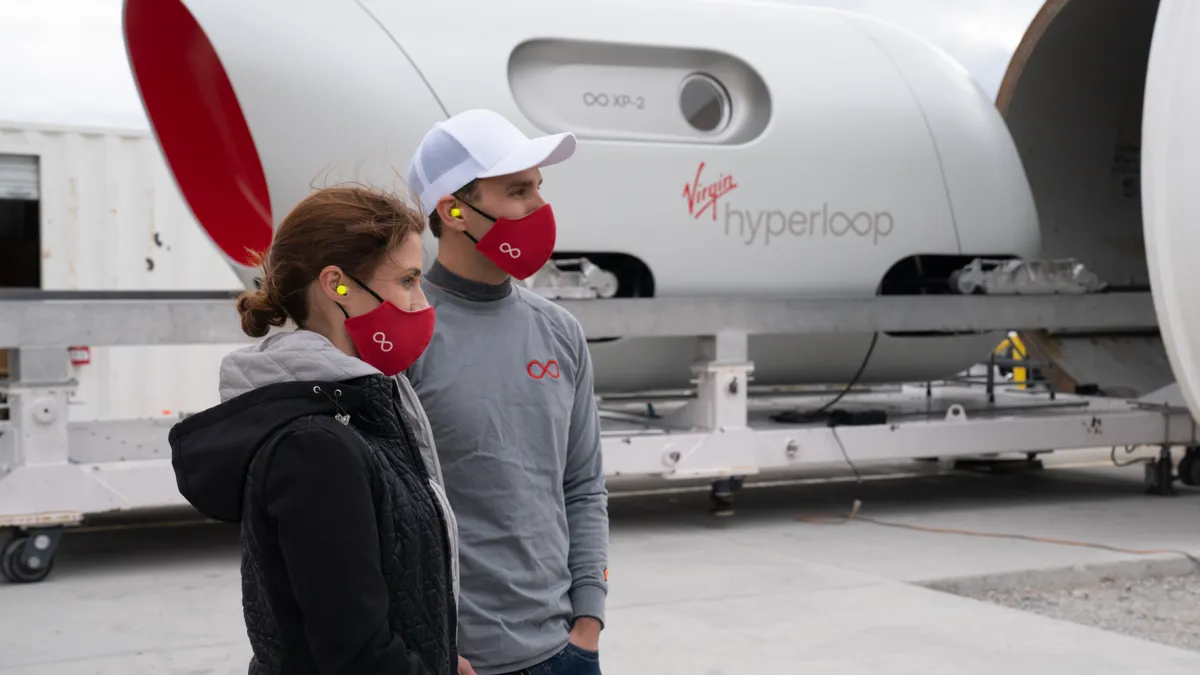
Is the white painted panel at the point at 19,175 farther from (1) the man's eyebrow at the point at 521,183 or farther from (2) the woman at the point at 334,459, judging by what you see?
(2) the woman at the point at 334,459

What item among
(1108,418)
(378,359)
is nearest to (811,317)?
(1108,418)

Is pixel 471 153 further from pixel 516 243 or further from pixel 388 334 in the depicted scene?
pixel 388 334

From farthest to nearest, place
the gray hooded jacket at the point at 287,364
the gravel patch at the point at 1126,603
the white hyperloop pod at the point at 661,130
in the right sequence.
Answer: the white hyperloop pod at the point at 661,130 → the gravel patch at the point at 1126,603 → the gray hooded jacket at the point at 287,364

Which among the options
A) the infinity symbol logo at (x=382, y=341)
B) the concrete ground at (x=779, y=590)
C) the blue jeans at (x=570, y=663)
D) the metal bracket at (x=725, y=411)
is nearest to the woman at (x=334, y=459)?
the infinity symbol logo at (x=382, y=341)

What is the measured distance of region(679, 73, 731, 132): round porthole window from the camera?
725 cm

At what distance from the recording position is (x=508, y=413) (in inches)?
91.0

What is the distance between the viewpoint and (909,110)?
7574mm

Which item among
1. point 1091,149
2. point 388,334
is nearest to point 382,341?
point 388,334

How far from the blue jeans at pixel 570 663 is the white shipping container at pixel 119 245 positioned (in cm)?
817

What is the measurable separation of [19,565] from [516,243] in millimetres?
4156

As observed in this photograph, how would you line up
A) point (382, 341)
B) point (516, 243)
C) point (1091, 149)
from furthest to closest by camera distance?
point (1091, 149) → point (516, 243) → point (382, 341)

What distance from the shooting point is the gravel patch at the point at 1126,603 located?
524cm

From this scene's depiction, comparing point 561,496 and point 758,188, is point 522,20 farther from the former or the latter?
point 561,496

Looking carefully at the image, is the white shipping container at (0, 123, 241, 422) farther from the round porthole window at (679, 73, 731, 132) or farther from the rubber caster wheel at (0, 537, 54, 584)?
the round porthole window at (679, 73, 731, 132)
